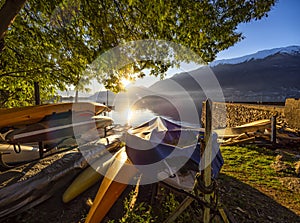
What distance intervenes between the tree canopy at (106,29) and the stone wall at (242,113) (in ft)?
27.9

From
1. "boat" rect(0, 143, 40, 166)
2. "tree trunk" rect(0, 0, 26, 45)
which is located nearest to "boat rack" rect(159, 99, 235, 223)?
"tree trunk" rect(0, 0, 26, 45)

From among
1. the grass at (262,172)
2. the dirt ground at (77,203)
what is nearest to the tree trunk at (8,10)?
the dirt ground at (77,203)

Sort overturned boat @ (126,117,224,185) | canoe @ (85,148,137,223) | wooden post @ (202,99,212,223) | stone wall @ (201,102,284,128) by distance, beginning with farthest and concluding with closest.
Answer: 1. stone wall @ (201,102,284,128)
2. canoe @ (85,148,137,223)
3. overturned boat @ (126,117,224,185)
4. wooden post @ (202,99,212,223)

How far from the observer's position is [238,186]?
4355 millimetres

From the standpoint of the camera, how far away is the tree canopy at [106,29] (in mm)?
3686

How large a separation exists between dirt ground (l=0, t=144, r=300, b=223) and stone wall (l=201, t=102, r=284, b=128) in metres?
8.02

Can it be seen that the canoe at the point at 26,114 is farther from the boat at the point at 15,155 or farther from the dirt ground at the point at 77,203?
the boat at the point at 15,155

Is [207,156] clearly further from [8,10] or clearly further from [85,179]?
[8,10]

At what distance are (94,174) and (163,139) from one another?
7.77ft

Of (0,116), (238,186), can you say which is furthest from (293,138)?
(0,116)

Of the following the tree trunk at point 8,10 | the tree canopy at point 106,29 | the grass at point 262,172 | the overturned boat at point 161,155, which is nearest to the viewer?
the tree trunk at point 8,10

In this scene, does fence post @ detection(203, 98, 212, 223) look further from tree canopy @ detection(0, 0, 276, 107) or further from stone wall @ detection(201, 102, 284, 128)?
stone wall @ detection(201, 102, 284, 128)

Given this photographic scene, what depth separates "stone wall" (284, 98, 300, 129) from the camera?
8.48 metres

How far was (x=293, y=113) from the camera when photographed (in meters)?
8.79
